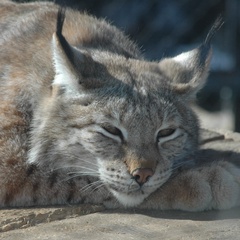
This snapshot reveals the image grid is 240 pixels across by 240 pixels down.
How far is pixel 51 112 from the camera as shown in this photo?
12.1 ft

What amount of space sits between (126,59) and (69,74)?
47cm

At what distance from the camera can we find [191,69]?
394 cm

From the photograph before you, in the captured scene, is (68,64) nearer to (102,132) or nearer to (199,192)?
(102,132)

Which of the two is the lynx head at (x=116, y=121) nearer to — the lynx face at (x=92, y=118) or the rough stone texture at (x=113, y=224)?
the lynx face at (x=92, y=118)

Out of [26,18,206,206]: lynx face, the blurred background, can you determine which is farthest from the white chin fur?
the blurred background

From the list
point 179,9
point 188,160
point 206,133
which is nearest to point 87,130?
point 188,160

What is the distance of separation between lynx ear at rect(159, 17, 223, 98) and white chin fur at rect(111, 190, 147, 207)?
57 cm

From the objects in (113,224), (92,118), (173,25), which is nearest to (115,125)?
(92,118)

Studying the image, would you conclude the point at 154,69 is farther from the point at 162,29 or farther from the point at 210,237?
the point at 162,29

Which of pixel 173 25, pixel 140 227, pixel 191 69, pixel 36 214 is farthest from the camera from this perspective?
pixel 173 25

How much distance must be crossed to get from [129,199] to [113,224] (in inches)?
6.4

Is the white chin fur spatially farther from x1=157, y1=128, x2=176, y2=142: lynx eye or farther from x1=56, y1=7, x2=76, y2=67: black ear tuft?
x1=56, y1=7, x2=76, y2=67: black ear tuft

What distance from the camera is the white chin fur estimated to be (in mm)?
3471

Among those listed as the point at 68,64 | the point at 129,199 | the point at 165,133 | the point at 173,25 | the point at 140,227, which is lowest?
the point at 140,227
